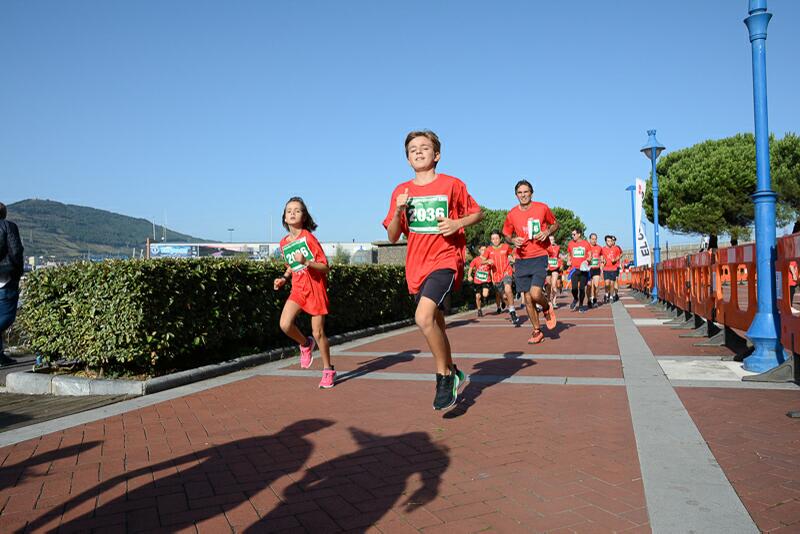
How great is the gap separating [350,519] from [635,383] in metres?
3.59

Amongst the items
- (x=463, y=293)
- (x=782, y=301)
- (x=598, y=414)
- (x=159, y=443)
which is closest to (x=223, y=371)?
(x=159, y=443)

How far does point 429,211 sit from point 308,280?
201cm

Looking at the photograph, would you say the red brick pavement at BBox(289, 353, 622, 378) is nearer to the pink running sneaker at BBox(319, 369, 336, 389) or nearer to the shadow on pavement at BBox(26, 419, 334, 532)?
the pink running sneaker at BBox(319, 369, 336, 389)

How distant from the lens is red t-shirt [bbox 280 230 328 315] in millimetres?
6133

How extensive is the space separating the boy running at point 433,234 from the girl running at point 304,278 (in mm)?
1576

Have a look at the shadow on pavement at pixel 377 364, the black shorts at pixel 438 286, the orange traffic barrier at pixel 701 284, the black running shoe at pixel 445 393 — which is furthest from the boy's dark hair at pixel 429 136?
the orange traffic barrier at pixel 701 284

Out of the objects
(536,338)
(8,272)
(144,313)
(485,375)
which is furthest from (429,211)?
(8,272)

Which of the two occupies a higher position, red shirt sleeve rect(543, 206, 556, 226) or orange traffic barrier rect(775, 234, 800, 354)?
red shirt sleeve rect(543, 206, 556, 226)

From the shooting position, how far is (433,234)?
15.1ft

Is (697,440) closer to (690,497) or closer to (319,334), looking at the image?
(690,497)

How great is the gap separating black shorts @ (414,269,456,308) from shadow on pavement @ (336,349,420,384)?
6.57 ft

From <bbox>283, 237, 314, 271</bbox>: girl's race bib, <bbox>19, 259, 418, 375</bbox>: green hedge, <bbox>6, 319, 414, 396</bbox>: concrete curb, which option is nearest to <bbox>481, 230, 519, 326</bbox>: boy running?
<bbox>19, 259, 418, 375</bbox>: green hedge

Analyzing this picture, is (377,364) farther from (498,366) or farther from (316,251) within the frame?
(316,251)

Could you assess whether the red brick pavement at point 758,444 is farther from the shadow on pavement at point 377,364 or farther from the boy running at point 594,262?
the boy running at point 594,262
